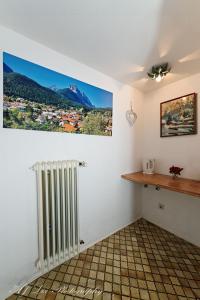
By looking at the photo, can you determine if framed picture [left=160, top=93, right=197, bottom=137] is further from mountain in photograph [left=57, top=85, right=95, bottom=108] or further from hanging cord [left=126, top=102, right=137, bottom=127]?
mountain in photograph [left=57, top=85, right=95, bottom=108]

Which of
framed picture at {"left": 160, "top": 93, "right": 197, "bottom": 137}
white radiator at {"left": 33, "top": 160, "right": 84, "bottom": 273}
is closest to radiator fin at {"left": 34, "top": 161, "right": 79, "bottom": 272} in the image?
white radiator at {"left": 33, "top": 160, "right": 84, "bottom": 273}

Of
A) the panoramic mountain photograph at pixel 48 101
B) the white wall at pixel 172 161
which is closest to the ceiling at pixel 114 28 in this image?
the panoramic mountain photograph at pixel 48 101

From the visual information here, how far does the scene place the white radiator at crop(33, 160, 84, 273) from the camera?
1.37m

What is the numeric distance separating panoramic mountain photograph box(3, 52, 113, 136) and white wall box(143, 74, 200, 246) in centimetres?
91

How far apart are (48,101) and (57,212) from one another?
3.65 feet

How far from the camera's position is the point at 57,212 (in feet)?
4.76

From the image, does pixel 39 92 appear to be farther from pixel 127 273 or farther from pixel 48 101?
pixel 127 273

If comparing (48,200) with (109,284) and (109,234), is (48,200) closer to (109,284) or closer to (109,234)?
(109,284)

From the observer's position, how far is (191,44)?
1359 millimetres

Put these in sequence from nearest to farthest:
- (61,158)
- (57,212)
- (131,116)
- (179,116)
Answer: (57,212)
(61,158)
(179,116)
(131,116)

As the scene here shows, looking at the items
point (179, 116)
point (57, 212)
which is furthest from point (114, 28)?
point (57, 212)

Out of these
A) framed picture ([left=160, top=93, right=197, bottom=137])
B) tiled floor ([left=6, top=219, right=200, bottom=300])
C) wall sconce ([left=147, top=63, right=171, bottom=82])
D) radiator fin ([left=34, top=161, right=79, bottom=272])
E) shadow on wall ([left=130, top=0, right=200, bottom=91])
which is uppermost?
shadow on wall ([left=130, top=0, right=200, bottom=91])

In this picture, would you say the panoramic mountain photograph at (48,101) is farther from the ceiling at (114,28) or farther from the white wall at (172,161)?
the white wall at (172,161)

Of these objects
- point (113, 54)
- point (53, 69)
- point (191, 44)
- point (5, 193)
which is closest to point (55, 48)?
point (53, 69)
